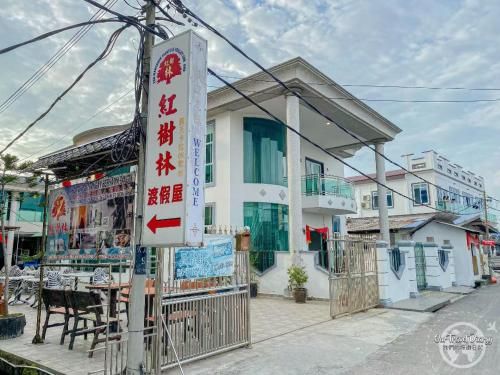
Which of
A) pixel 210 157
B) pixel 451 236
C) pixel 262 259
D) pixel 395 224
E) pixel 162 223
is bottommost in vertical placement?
pixel 262 259

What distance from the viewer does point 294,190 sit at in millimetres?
12094

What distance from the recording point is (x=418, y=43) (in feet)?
29.0

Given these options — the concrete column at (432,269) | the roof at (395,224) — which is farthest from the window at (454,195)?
the concrete column at (432,269)

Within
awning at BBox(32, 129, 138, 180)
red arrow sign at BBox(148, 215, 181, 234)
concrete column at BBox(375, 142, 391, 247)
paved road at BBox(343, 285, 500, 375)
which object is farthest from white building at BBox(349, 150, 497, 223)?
A: red arrow sign at BBox(148, 215, 181, 234)

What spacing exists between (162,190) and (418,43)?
7.77 meters

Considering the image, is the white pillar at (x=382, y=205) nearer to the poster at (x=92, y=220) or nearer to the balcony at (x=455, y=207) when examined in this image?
the balcony at (x=455, y=207)

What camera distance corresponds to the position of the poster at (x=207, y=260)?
5039 millimetres

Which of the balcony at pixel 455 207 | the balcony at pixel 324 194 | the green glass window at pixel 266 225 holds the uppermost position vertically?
the balcony at pixel 455 207

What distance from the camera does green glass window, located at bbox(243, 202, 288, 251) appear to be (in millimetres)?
13977

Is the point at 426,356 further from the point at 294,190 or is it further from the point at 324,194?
the point at 324,194

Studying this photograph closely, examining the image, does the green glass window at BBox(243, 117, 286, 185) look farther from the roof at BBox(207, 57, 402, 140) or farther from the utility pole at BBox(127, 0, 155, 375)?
the utility pole at BBox(127, 0, 155, 375)

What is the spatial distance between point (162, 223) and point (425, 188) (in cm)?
2883

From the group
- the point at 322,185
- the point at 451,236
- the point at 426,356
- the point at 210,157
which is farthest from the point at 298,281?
the point at 451,236

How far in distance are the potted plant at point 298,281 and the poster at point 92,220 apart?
7.08 metres
